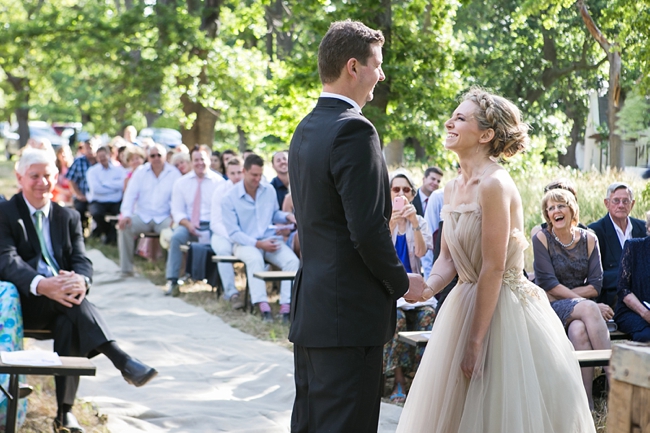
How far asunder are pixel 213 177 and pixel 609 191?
5.72 metres

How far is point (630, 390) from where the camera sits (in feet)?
6.31

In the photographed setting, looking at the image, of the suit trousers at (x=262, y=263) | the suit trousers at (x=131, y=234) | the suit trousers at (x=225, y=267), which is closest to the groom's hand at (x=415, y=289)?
the suit trousers at (x=262, y=263)

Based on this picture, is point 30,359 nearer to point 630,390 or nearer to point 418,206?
point 630,390

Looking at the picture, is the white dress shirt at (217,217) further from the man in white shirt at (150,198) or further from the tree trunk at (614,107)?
the tree trunk at (614,107)

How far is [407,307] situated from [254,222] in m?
3.51

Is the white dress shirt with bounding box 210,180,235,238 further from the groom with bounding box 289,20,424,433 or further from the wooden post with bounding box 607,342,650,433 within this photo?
the wooden post with bounding box 607,342,650,433

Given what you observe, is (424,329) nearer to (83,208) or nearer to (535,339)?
(535,339)

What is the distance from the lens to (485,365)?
3342 mm

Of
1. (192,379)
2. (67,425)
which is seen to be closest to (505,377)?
(67,425)

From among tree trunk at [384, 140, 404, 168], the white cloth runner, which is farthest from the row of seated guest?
tree trunk at [384, 140, 404, 168]

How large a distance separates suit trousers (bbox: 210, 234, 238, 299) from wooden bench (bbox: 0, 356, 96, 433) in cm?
490

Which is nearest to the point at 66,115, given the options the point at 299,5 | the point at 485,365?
the point at 299,5

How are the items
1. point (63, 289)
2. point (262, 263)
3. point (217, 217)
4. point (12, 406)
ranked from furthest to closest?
1. point (217, 217)
2. point (262, 263)
3. point (63, 289)
4. point (12, 406)

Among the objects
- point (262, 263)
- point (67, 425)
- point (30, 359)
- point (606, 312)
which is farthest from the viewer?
point (262, 263)
